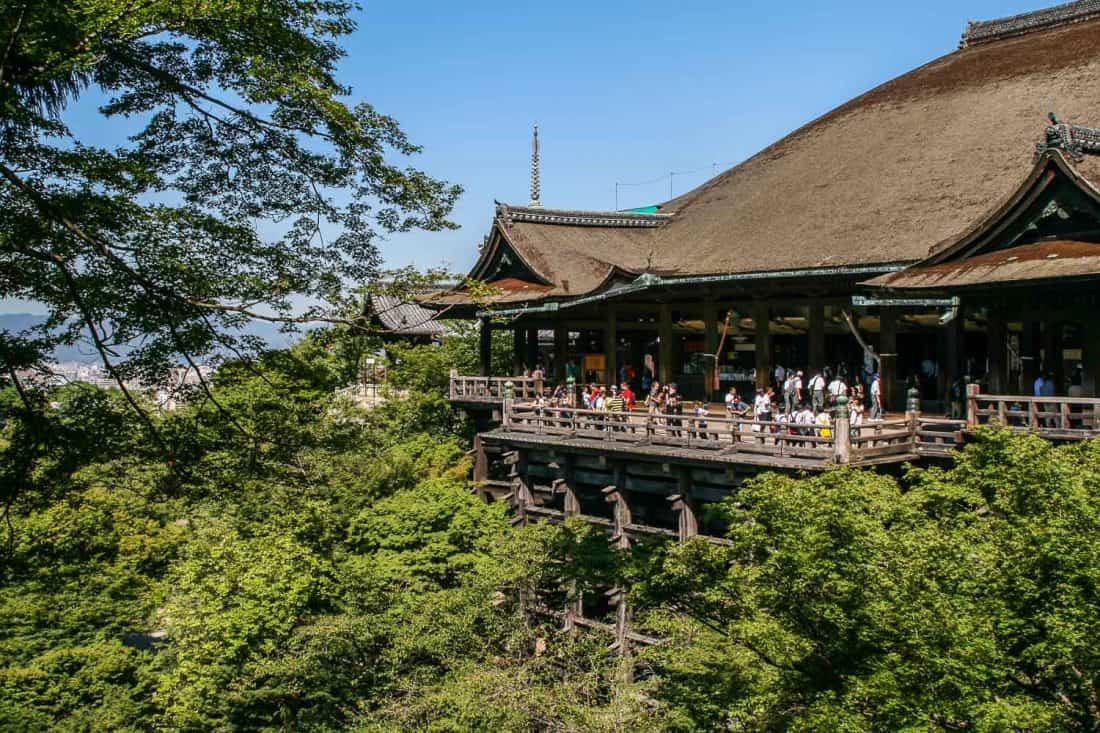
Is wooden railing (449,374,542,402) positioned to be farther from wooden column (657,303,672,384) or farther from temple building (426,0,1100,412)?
wooden column (657,303,672,384)

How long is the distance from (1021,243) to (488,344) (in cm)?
1720

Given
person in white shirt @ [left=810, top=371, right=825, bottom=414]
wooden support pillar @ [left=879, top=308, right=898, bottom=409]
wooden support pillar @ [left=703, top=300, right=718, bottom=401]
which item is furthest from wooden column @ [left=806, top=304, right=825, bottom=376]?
wooden support pillar @ [left=703, top=300, right=718, bottom=401]

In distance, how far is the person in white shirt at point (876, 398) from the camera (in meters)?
20.0

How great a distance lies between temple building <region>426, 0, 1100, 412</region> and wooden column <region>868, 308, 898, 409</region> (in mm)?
48

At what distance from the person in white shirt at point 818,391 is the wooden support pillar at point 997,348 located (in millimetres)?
3959

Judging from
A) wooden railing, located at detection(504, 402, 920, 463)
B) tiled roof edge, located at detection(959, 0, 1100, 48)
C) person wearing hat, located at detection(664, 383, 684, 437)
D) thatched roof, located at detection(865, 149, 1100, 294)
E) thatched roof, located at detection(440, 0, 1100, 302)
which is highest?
tiled roof edge, located at detection(959, 0, 1100, 48)

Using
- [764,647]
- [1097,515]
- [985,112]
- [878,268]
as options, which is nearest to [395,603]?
[764,647]

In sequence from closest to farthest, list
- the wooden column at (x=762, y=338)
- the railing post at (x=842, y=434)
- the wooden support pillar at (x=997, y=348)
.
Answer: the railing post at (x=842, y=434)
the wooden support pillar at (x=997, y=348)
the wooden column at (x=762, y=338)

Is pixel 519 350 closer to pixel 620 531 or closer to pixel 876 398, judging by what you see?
pixel 620 531

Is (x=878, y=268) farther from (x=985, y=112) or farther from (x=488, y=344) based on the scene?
(x=488, y=344)

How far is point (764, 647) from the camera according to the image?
11.6 metres

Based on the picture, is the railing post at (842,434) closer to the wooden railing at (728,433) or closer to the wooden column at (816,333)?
the wooden railing at (728,433)

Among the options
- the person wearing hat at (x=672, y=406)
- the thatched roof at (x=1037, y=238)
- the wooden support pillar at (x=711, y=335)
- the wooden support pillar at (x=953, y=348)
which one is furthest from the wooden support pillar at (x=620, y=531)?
the thatched roof at (x=1037, y=238)

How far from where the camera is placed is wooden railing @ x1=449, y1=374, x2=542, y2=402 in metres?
27.7
